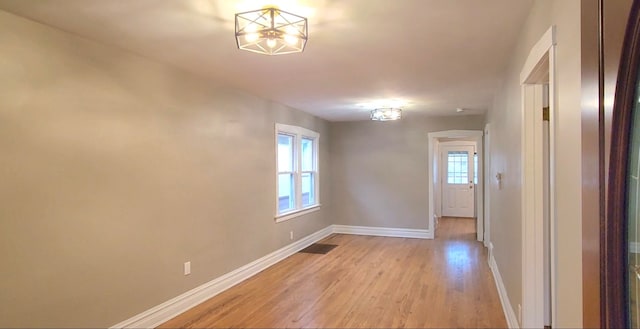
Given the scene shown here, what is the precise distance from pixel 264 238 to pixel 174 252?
1651 millimetres

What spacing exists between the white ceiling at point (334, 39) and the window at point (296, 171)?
1503 mm

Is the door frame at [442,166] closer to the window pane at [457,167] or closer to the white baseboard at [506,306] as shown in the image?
the window pane at [457,167]

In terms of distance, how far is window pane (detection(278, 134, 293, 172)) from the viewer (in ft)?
18.5

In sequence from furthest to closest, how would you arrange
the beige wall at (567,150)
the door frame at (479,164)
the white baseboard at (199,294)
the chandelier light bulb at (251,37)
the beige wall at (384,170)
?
the beige wall at (384,170) → the door frame at (479,164) → the white baseboard at (199,294) → the chandelier light bulb at (251,37) → the beige wall at (567,150)

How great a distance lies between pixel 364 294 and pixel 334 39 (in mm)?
2684

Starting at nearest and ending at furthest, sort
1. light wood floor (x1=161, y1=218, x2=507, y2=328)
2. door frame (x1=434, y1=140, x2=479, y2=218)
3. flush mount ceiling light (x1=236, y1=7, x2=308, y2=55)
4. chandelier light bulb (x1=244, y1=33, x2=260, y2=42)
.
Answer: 1. flush mount ceiling light (x1=236, y1=7, x2=308, y2=55)
2. chandelier light bulb (x1=244, y1=33, x2=260, y2=42)
3. light wood floor (x1=161, y1=218, x2=507, y2=328)
4. door frame (x1=434, y1=140, x2=479, y2=218)

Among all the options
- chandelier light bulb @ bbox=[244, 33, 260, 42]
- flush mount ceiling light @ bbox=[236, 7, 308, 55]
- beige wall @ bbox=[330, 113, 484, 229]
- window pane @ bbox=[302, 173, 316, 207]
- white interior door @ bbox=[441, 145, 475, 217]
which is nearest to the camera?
flush mount ceiling light @ bbox=[236, 7, 308, 55]

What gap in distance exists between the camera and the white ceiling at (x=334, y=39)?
211 cm

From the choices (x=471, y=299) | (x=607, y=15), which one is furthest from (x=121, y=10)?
(x=471, y=299)

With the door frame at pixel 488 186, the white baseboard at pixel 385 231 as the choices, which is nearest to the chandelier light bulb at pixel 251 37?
the door frame at pixel 488 186

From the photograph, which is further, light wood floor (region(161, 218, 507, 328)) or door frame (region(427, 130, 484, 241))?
door frame (region(427, 130, 484, 241))

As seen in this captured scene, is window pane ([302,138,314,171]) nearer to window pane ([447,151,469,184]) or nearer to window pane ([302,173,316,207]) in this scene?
window pane ([302,173,316,207])

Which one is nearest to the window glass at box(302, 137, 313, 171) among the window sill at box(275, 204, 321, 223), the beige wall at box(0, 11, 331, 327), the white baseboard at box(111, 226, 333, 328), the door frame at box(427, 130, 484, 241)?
the window sill at box(275, 204, 321, 223)

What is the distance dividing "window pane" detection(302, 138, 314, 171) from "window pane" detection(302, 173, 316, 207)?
0.45ft
